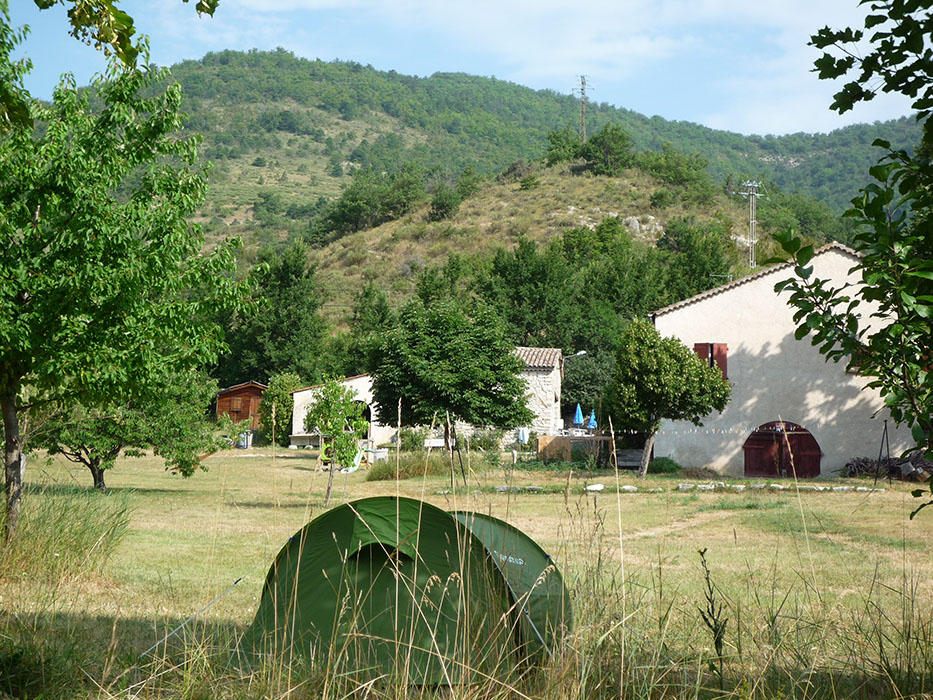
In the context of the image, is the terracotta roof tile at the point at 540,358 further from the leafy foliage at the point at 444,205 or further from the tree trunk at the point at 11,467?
the leafy foliage at the point at 444,205

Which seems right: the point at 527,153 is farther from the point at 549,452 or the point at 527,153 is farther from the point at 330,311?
the point at 549,452

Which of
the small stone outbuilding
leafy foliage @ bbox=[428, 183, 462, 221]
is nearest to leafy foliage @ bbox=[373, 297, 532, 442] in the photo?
the small stone outbuilding

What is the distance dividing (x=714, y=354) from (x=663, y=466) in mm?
4188

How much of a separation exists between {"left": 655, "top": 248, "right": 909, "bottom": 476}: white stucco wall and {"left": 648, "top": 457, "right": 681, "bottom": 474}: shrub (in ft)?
1.04

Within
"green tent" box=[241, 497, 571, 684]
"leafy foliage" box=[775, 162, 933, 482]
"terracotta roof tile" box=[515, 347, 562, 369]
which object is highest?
"terracotta roof tile" box=[515, 347, 562, 369]

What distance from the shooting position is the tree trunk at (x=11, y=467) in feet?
23.6

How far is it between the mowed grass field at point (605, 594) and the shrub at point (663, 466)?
3.27m

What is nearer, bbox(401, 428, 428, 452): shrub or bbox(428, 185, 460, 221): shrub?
bbox(401, 428, 428, 452): shrub

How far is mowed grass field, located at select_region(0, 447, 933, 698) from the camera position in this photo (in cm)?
373

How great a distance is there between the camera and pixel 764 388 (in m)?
28.1

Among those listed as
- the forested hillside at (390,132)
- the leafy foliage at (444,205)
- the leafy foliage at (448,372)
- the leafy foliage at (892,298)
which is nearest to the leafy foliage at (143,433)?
the leafy foliage at (448,372)

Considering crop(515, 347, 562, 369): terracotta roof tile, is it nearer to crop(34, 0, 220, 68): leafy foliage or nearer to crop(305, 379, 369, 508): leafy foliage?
crop(305, 379, 369, 508): leafy foliage

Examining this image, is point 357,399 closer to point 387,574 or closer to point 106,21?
point 387,574

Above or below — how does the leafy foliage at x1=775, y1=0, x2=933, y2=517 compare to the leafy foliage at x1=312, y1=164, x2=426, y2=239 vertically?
below
